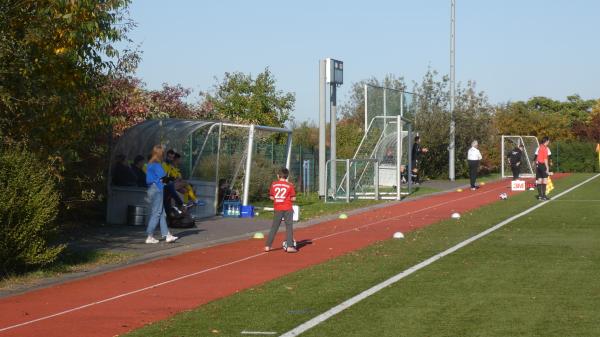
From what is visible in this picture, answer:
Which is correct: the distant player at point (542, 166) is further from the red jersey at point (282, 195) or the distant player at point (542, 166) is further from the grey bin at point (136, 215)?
the red jersey at point (282, 195)

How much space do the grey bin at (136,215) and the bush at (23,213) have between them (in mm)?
7242

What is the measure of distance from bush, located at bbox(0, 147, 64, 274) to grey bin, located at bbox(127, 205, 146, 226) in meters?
7.24

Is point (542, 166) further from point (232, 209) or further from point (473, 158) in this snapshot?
point (232, 209)

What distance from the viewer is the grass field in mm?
9805

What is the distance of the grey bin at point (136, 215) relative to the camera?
22.1m

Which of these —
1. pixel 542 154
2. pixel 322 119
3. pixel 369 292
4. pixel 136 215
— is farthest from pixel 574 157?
pixel 369 292

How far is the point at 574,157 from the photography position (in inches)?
2562

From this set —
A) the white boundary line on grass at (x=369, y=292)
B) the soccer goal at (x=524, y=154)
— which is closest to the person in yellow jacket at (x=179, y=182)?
the white boundary line on grass at (x=369, y=292)

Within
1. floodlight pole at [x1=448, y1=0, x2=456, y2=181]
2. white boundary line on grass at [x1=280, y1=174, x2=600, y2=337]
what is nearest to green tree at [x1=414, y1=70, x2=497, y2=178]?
floodlight pole at [x1=448, y1=0, x2=456, y2=181]

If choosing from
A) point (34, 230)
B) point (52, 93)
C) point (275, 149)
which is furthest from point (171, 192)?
point (275, 149)

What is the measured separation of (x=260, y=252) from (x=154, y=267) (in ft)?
8.23

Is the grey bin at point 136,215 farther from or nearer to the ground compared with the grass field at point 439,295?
farther from the ground

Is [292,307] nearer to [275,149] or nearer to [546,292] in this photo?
[546,292]

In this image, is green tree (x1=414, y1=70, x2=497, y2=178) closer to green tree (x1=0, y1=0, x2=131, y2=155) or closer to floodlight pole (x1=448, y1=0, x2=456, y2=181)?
floodlight pole (x1=448, y1=0, x2=456, y2=181)
